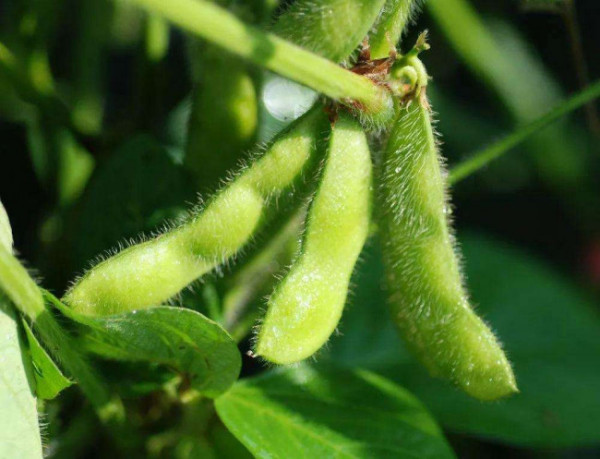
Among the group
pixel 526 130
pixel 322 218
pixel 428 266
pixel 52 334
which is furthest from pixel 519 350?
pixel 52 334

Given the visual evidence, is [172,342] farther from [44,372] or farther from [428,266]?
[428,266]

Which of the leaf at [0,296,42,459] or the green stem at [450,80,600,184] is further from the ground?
the green stem at [450,80,600,184]

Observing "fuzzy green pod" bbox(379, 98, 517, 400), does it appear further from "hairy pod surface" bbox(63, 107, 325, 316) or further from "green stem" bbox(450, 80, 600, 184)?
"green stem" bbox(450, 80, 600, 184)

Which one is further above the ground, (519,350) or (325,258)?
(325,258)

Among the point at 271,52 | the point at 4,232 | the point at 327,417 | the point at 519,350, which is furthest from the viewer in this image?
the point at 519,350

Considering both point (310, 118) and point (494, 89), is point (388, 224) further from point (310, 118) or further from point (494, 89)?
point (494, 89)

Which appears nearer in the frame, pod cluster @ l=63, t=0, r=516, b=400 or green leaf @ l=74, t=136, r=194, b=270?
pod cluster @ l=63, t=0, r=516, b=400

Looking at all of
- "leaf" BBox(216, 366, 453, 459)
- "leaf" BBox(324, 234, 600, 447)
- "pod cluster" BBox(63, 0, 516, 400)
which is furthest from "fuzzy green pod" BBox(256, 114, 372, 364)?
"leaf" BBox(324, 234, 600, 447)
